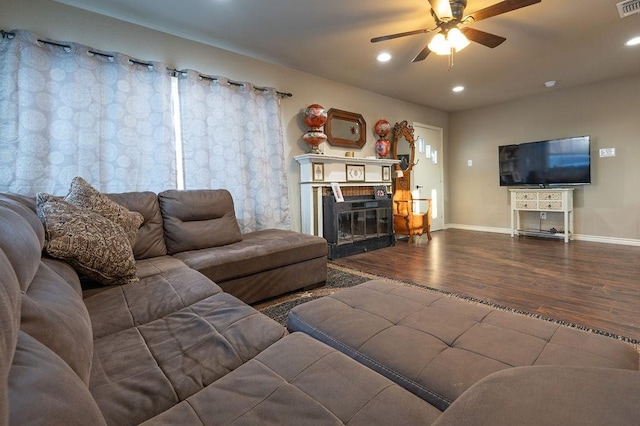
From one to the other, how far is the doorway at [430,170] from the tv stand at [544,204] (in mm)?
1332

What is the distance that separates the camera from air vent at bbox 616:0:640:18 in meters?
2.59

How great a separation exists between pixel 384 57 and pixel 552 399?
12.5 feet

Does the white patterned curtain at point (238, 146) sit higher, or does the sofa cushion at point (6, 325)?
the white patterned curtain at point (238, 146)

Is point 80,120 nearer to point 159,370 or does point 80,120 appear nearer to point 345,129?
point 159,370

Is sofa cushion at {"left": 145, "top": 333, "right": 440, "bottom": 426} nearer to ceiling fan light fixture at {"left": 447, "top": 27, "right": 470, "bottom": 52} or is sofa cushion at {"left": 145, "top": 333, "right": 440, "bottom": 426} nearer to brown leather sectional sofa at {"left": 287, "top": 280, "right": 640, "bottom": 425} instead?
brown leather sectional sofa at {"left": 287, "top": 280, "right": 640, "bottom": 425}

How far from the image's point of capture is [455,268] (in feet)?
11.3

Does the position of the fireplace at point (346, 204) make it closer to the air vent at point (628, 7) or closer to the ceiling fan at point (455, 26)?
the ceiling fan at point (455, 26)

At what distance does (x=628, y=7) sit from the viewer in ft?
8.69

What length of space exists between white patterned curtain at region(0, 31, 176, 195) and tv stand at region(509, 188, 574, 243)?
209 inches

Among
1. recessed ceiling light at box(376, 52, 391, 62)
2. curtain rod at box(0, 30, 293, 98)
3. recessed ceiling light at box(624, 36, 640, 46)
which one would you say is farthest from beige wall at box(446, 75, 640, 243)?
curtain rod at box(0, 30, 293, 98)

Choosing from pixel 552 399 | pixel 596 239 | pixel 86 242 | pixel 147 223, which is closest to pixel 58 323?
pixel 86 242

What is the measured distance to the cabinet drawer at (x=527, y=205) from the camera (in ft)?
16.7

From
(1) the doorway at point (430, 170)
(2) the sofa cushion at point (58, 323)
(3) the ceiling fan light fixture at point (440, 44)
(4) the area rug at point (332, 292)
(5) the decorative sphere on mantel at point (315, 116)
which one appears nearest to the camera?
(2) the sofa cushion at point (58, 323)

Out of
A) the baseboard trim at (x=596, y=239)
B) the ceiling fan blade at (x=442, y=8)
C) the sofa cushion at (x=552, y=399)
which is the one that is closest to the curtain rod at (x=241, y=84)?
the ceiling fan blade at (x=442, y=8)
